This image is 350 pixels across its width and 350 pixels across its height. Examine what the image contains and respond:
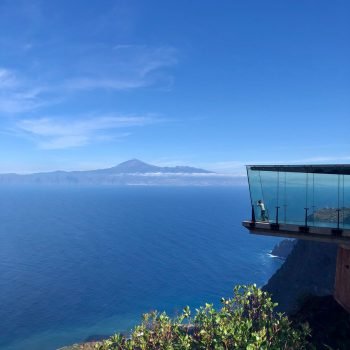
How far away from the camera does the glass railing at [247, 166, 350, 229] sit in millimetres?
22328

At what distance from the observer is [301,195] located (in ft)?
76.8

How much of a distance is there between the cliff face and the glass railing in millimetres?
74525

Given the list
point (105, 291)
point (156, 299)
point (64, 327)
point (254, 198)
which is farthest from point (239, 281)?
point (254, 198)

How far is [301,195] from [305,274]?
277ft

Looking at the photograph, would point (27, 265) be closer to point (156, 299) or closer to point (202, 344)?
point (156, 299)

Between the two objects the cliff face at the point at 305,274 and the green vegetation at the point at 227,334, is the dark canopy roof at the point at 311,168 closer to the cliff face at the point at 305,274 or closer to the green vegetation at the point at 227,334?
the green vegetation at the point at 227,334

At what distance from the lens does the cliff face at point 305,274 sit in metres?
93.6

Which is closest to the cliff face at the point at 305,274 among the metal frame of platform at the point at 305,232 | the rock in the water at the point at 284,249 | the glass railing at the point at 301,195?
the rock in the water at the point at 284,249

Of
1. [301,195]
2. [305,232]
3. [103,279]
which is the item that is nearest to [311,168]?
[301,195]

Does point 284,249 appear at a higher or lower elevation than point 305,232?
lower

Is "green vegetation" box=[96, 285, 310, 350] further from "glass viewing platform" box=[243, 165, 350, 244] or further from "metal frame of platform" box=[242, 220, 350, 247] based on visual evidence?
"glass viewing platform" box=[243, 165, 350, 244]

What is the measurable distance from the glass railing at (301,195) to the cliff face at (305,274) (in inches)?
2934

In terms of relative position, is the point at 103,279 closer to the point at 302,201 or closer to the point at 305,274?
the point at 305,274

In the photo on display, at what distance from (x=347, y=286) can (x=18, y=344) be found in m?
81.3
